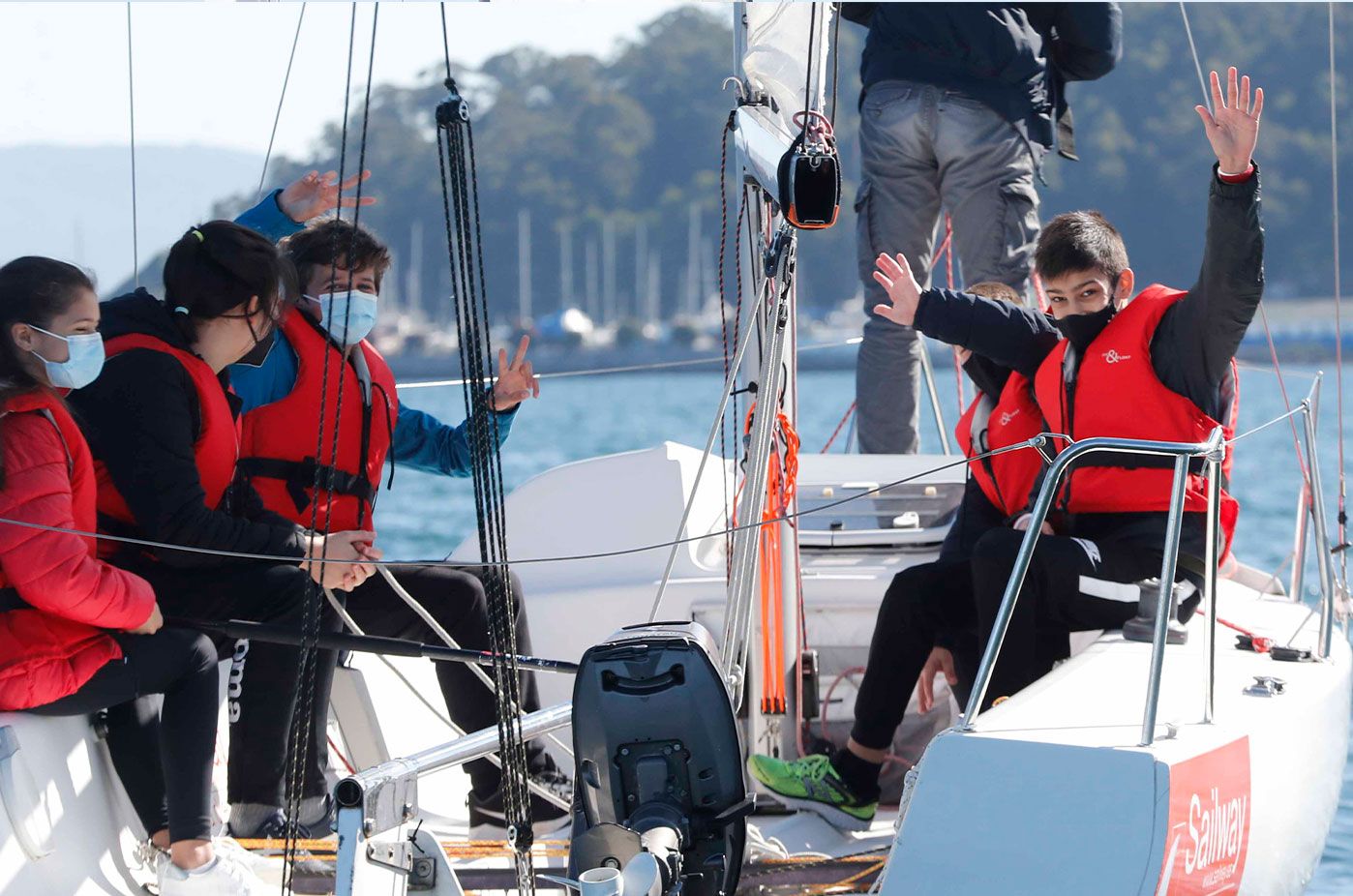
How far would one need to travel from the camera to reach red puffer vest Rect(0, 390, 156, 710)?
7.47 ft

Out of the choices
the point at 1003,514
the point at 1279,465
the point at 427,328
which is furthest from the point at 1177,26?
the point at 1003,514

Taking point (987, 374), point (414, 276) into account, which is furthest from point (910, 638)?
point (414, 276)

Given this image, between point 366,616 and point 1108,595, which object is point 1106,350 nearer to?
point 1108,595

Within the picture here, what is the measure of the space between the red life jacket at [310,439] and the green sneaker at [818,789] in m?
0.84

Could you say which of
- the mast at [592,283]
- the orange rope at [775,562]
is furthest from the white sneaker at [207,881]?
the mast at [592,283]

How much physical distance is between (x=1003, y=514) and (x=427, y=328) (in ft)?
125

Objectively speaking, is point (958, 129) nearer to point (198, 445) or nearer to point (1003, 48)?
point (1003, 48)

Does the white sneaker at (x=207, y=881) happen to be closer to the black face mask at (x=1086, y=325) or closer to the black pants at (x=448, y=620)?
the black pants at (x=448, y=620)

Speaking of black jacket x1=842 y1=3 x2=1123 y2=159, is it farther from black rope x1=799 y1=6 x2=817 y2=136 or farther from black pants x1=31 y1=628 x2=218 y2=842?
black pants x1=31 y1=628 x2=218 y2=842

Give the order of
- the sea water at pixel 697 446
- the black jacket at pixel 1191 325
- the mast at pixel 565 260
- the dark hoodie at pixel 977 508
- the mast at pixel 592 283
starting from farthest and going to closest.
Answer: the mast at pixel 592 283 < the mast at pixel 565 260 < the sea water at pixel 697 446 < the dark hoodie at pixel 977 508 < the black jacket at pixel 1191 325

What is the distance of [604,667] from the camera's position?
90.8 inches

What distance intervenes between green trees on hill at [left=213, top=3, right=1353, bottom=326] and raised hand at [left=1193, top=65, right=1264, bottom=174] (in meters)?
28.9

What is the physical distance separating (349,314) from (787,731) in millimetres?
1169

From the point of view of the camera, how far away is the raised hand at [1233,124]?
2484 mm
